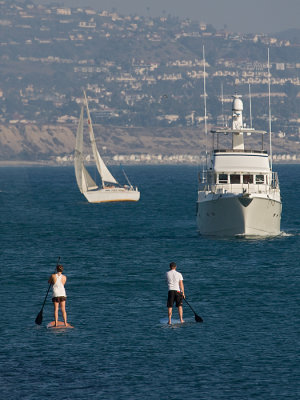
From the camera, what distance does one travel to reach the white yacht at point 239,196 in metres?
72.4

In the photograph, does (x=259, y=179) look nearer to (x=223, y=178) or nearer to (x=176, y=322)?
(x=223, y=178)

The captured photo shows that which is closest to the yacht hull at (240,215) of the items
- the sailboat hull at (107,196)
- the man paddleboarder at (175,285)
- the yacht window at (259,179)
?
the yacht window at (259,179)

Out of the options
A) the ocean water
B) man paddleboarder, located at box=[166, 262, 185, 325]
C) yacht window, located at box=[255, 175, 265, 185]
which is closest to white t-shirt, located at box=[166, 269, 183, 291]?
man paddleboarder, located at box=[166, 262, 185, 325]

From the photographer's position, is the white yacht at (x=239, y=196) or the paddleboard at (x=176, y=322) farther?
the white yacht at (x=239, y=196)

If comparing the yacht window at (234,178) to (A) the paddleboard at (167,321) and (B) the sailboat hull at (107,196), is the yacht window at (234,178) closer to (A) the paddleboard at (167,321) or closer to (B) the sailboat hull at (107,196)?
(A) the paddleboard at (167,321)

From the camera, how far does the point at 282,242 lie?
251ft

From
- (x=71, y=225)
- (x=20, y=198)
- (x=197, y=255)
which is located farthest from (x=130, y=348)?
(x=20, y=198)

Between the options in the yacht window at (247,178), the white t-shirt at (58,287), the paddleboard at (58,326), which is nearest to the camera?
the white t-shirt at (58,287)

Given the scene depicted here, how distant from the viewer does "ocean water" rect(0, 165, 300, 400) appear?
1318 inches

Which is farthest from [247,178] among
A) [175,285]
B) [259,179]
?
[175,285]

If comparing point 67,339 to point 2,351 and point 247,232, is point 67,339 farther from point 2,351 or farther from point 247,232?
point 247,232

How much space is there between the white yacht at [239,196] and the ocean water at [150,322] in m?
1.26

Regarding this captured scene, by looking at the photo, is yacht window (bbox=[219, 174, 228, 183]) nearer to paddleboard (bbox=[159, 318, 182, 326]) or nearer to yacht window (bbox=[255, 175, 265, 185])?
yacht window (bbox=[255, 175, 265, 185])

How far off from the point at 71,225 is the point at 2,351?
6596cm
